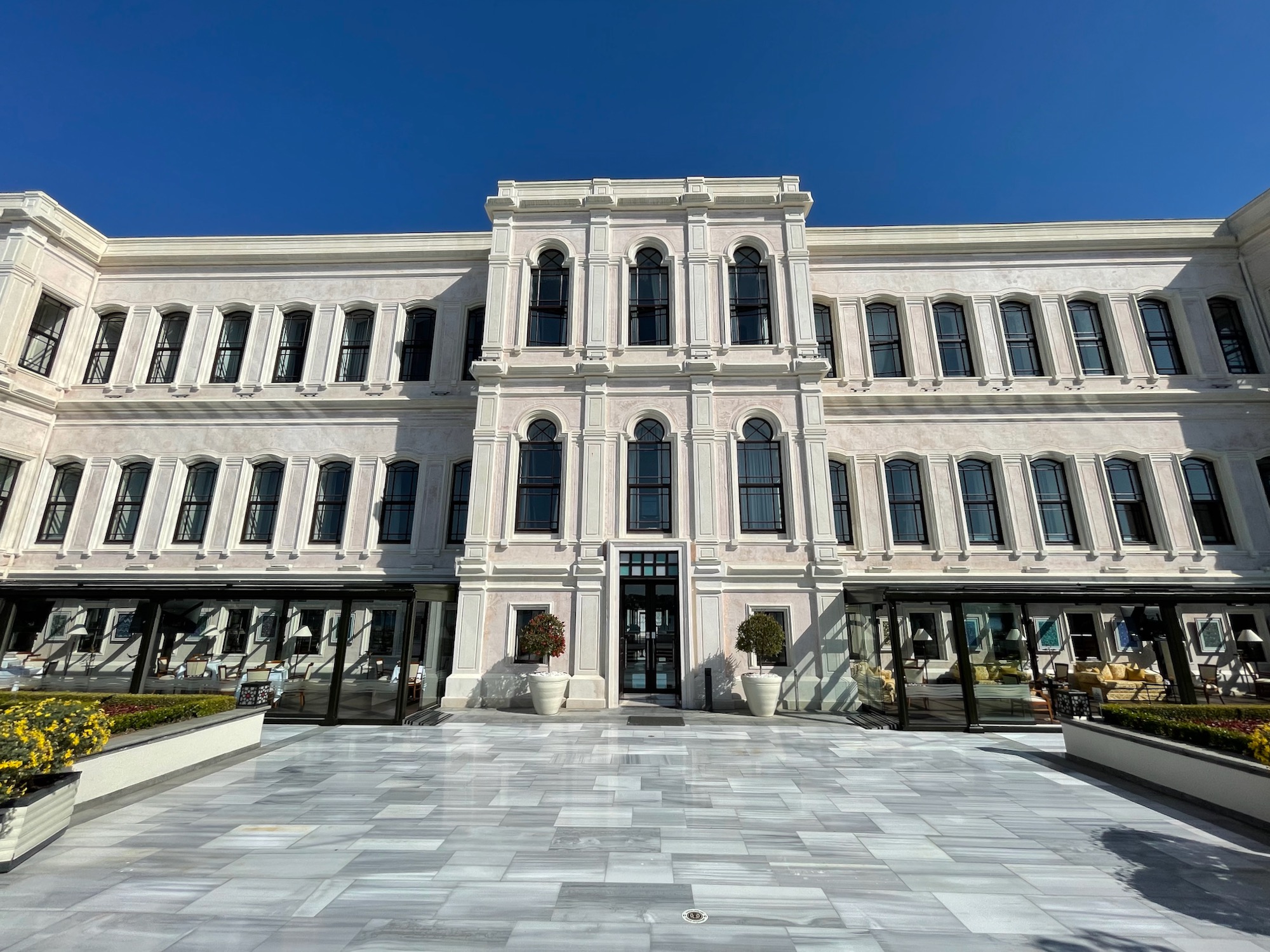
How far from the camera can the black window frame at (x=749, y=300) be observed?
18.5 m

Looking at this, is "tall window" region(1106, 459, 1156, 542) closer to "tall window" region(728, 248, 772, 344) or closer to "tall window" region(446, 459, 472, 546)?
"tall window" region(728, 248, 772, 344)

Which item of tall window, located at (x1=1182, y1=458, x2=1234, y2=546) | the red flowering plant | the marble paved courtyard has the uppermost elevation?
tall window, located at (x1=1182, y1=458, x2=1234, y2=546)

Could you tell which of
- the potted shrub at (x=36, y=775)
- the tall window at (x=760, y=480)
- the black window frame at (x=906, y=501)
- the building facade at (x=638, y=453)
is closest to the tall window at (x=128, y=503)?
the building facade at (x=638, y=453)

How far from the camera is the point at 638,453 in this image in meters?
17.5

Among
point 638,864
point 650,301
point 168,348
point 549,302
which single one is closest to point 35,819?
point 638,864

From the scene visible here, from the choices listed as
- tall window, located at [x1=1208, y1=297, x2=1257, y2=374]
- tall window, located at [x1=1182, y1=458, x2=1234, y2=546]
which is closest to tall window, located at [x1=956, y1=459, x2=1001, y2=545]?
tall window, located at [x1=1182, y1=458, x2=1234, y2=546]

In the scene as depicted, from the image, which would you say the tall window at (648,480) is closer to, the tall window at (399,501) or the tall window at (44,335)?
the tall window at (399,501)

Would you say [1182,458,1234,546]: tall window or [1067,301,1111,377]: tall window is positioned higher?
[1067,301,1111,377]: tall window

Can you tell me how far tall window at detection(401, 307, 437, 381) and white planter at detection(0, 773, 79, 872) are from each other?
15641mm

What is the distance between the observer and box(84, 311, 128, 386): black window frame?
2064 cm

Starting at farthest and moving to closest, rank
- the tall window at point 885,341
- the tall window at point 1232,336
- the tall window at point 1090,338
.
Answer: the tall window at point 885,341
the tall window at point 1090,338
the tall window at point 1232,336

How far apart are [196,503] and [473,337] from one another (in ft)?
35.2

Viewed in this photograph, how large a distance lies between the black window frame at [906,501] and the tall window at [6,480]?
1111 inches

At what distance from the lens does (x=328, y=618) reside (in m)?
16.4
